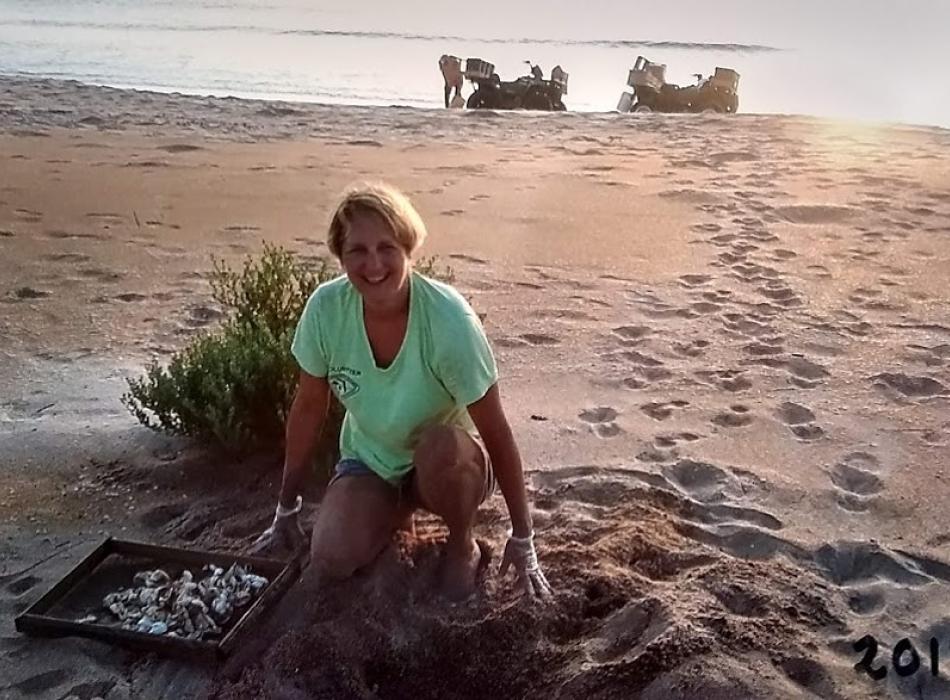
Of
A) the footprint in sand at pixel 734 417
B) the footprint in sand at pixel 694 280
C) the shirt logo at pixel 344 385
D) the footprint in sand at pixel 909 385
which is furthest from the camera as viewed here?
the footprint in sand at pixel 694 280

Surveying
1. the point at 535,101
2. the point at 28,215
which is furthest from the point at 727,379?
the point at 535,101

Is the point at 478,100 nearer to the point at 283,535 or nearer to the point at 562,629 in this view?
the point at 283,535

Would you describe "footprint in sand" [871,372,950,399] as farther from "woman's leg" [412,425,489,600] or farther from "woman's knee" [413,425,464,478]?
"woman's knee" [413,425,464,478]

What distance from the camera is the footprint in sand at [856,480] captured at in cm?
355

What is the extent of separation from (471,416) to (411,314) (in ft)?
1.00

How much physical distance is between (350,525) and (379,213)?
0.86 m

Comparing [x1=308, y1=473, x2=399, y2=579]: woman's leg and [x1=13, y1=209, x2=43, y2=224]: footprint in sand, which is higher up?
[x1=308, y1=473, x2=399, y2=579]: woman's leg

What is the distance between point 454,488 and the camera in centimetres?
286

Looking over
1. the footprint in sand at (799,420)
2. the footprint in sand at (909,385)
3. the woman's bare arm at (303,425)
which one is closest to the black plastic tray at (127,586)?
the woman's bare arm at (303,425)

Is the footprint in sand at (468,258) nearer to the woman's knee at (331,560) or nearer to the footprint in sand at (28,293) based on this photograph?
the footprint in sand at (28,293)

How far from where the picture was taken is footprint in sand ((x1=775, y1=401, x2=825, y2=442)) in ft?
13.3

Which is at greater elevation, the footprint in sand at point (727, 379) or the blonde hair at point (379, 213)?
the blonde hair at point (379, 213)

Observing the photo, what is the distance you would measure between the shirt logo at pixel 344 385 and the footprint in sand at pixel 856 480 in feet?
5.54

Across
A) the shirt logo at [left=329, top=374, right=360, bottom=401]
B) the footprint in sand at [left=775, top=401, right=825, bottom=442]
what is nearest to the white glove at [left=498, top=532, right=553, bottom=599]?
the shirt logo at [left=329, top=374, right=360, bottom=401]
